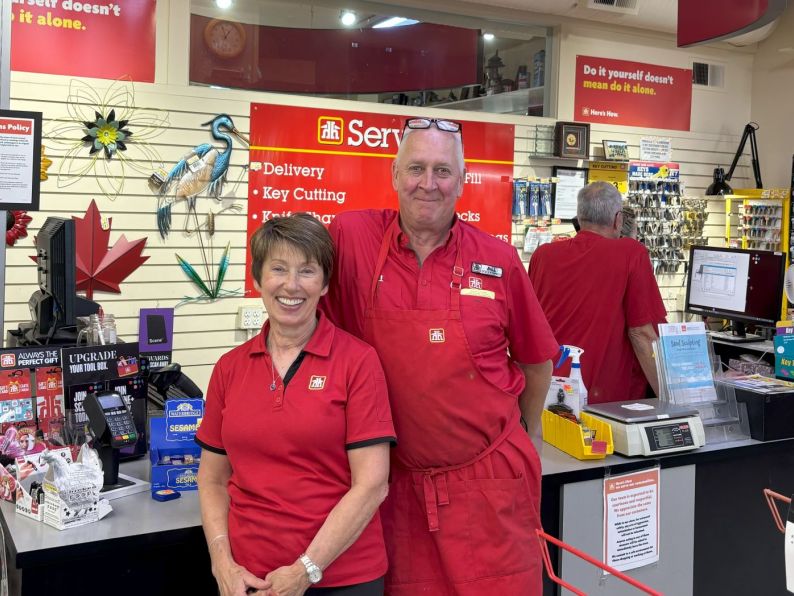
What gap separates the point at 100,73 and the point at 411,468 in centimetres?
352

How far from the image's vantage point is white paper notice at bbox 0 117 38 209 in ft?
8.87

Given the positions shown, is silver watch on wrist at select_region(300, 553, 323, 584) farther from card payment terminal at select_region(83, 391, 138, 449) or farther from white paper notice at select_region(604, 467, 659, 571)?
white paper notice at select_region(604, 467, 659, 571)

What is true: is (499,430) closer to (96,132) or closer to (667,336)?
(667,336)

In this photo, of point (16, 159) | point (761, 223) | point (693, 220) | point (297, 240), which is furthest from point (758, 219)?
point (16, 159)

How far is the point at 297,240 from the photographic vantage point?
2.02 metres

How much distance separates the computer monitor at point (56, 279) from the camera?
2742 mm

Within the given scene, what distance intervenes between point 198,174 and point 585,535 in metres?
3.35

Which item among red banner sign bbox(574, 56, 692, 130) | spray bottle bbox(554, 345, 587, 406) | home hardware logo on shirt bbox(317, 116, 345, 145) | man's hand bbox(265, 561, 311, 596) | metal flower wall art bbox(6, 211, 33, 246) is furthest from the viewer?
red banner sign bbox(574, 56, 692, 130)

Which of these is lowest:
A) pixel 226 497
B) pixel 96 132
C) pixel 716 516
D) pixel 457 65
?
pixel 716 516

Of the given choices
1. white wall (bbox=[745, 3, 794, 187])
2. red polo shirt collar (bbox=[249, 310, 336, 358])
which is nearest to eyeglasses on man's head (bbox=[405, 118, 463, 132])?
red polo shirt collar (bbox=[249, 310, 336, 358])

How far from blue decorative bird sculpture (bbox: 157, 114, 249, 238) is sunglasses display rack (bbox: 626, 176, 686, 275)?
11.0 feet

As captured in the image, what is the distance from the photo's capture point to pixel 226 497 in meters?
2.08

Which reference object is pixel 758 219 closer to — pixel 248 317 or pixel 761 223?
pixel 761 223

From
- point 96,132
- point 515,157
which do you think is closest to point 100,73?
point 96,132
